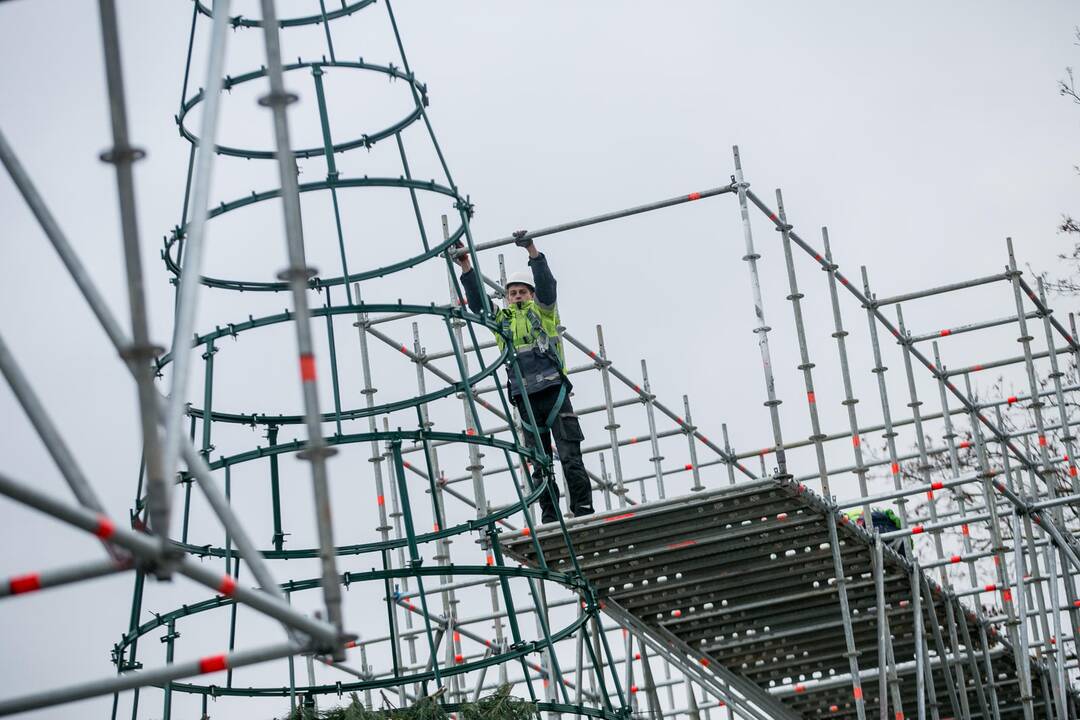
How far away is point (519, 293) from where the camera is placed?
48.4 ft

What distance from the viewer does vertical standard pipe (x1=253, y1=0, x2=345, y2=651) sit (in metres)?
5.60

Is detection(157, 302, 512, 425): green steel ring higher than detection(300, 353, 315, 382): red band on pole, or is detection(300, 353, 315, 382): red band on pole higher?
detection(157, 302, 512, 425): green steel ring

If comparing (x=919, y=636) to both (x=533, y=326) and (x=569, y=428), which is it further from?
(x=533, y=326)

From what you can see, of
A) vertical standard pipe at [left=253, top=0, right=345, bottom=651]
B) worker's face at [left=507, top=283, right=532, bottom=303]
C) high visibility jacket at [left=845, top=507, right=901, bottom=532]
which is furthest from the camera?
high visibility jacket at [left=845, top=507, right=901, bottom=532]

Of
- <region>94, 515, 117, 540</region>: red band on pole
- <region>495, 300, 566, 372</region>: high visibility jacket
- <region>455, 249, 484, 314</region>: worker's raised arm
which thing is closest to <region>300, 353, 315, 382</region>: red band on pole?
<region>94, 515, 117, 540</region>: red band on pole

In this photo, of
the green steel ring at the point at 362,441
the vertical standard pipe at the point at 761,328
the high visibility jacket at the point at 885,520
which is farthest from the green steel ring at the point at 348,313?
the high visibility jacket at the point at 885,520

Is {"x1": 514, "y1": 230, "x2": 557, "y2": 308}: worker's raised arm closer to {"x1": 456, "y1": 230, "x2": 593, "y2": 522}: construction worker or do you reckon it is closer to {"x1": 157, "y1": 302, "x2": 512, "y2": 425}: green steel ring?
{"x1": 456, "y1": 230, "x2": 593, "y2": 522}: construction worker

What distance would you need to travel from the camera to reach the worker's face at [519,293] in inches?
580

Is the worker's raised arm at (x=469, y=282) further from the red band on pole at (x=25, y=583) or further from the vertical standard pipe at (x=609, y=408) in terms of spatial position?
the red band on pole at (x=25, y=583)

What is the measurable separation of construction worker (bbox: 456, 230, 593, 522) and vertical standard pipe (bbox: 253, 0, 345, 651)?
7.88 m

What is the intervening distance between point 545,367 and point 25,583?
9.15 metres

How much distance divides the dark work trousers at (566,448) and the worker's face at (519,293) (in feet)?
2.83

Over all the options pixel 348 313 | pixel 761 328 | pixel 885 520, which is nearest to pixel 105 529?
pixel 348 313

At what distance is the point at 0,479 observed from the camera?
15.7ft
